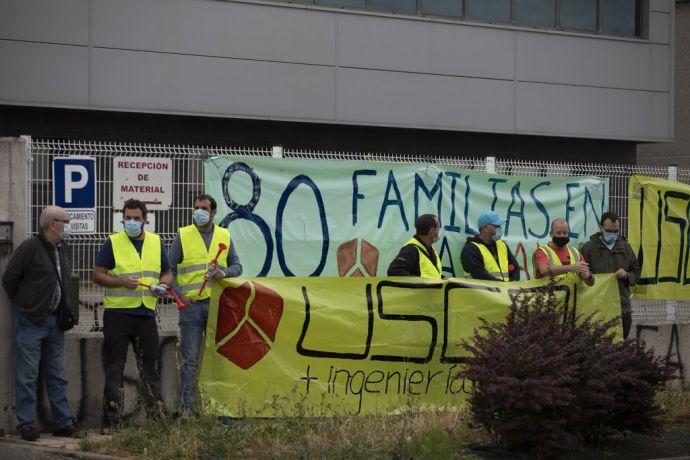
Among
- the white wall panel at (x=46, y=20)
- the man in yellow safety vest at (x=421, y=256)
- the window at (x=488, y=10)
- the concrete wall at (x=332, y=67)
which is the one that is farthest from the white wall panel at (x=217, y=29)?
the man in yellow safety vest at (x=421, y=256)

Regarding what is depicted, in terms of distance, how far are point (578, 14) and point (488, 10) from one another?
3005 mm

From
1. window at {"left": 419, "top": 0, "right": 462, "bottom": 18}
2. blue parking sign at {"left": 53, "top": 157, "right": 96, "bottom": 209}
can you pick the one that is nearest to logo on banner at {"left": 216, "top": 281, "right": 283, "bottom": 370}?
blue parking sign at {"left": 53, "top": 157, "right": 96, "bottom": 209}

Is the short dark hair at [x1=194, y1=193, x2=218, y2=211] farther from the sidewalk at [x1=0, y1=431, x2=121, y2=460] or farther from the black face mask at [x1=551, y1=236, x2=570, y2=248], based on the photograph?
the black face mask at [x1=551, y1=236, x2=570, y2=248]

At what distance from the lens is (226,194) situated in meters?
11.4

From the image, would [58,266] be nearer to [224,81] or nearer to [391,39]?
[224,81]

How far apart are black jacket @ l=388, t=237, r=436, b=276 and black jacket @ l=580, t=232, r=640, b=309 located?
8.00 ft

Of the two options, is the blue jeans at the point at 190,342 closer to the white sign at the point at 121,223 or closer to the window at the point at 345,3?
the white sign at the point at 121,223

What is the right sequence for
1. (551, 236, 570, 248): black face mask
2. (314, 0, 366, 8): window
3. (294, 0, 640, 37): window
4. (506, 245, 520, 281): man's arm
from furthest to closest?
1. (294, 0, 640, 37): window
2. (314, 0, 366, 8): window
3. (551, 236, 570, 248): black face mask
4. (506, 245, 520, 281): man's arm

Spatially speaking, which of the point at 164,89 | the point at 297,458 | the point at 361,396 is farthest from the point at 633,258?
the point at 164,89

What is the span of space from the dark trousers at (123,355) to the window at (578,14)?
25534 mm

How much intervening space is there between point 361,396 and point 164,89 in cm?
1856

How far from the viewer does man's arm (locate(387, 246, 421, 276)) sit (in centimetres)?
1119

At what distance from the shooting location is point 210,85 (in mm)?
28797

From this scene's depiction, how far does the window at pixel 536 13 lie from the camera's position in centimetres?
3322
